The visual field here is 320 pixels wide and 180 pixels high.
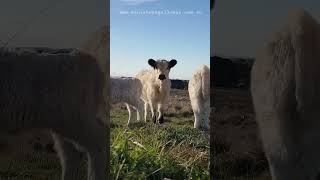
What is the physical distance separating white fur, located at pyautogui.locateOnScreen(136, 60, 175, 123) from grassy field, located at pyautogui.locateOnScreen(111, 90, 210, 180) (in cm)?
5

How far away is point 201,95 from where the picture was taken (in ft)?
9.02

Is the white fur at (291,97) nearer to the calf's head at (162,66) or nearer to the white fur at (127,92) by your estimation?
the calf's head at (162,66)

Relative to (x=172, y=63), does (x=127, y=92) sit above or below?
below

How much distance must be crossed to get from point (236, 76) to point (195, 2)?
524mm

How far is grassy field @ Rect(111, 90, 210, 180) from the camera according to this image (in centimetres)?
283

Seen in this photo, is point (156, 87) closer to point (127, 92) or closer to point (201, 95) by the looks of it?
point (127, 92)

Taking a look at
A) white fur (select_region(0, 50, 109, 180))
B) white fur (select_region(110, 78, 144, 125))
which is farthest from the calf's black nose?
white fur (select_region(0, 50, 109, 180))

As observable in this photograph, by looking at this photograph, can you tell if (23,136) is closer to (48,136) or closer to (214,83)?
(48,136)

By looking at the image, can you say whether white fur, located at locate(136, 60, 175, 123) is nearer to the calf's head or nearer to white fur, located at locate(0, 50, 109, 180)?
the calf's head

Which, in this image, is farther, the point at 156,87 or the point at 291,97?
the point at 156,87

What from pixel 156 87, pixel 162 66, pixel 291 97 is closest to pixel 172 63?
pixel 162 66

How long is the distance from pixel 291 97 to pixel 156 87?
846mm

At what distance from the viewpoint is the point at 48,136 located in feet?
9.54

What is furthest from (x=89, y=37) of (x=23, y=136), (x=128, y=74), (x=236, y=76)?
(x=236, y=76)
